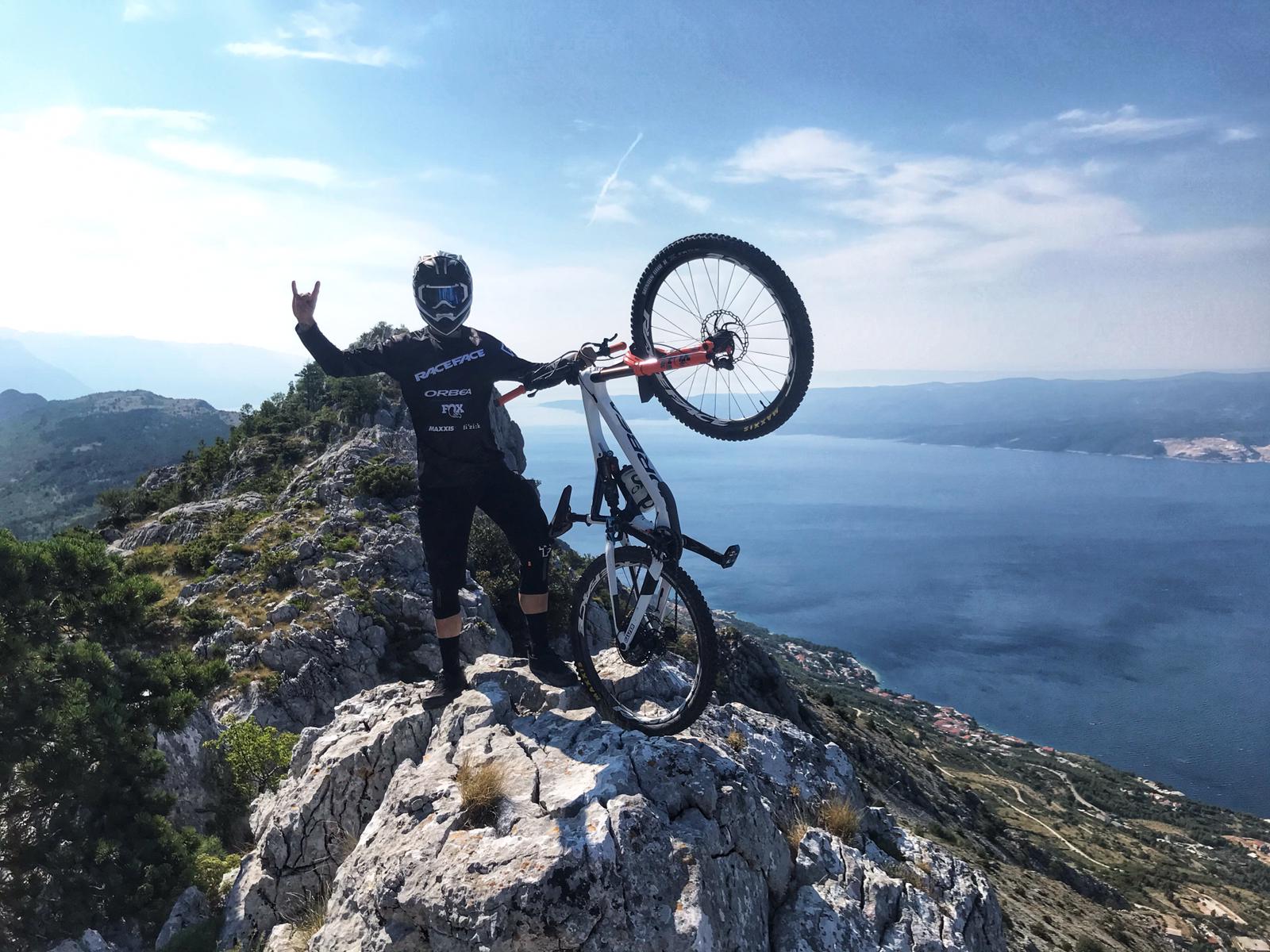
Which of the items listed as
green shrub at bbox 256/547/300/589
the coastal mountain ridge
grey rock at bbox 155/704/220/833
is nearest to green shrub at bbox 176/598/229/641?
the coastal mountain ridge

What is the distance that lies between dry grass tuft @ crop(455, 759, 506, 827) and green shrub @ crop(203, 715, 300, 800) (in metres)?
13.0

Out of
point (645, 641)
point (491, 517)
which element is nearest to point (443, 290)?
point (491, 517)

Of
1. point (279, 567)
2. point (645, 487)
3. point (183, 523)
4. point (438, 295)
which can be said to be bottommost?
point (279, 567)

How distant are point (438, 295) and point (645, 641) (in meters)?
4.69

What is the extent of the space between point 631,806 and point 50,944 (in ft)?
36.8

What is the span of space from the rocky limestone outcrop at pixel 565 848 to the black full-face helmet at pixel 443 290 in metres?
4.79

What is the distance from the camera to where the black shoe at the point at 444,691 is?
27.8 ft

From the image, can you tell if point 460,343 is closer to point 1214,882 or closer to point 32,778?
point 32,778

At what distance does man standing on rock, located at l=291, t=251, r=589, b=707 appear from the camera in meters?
7.37

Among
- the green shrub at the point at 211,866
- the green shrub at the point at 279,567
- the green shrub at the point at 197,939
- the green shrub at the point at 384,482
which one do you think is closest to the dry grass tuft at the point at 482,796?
the green shrub at the point at 197,939

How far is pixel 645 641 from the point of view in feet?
24.2

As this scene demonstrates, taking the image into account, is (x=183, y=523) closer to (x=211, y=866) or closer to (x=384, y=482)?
(x=384, y=482)

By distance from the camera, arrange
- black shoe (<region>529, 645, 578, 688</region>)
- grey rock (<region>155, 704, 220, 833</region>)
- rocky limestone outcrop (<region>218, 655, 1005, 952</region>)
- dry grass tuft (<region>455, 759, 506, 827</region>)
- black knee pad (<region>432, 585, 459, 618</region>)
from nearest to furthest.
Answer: rocky limestone outcrop (<region>218, 655, 1005, 952</region>)
dry grass tuft (<region>455, 759, 506, 827</region>)
black knee pad (<region>432, 585, 459, 618</region>)
black shoe (<region>529, 645, 578, 688</region>)
grey rock (<region>155, 704, 220, 833</region>)

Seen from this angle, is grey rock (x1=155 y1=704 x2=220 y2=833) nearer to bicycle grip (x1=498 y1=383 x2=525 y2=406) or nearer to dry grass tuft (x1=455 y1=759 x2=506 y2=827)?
dry grass tuft (x1=455 y1=759 x2=506 y2=827)
